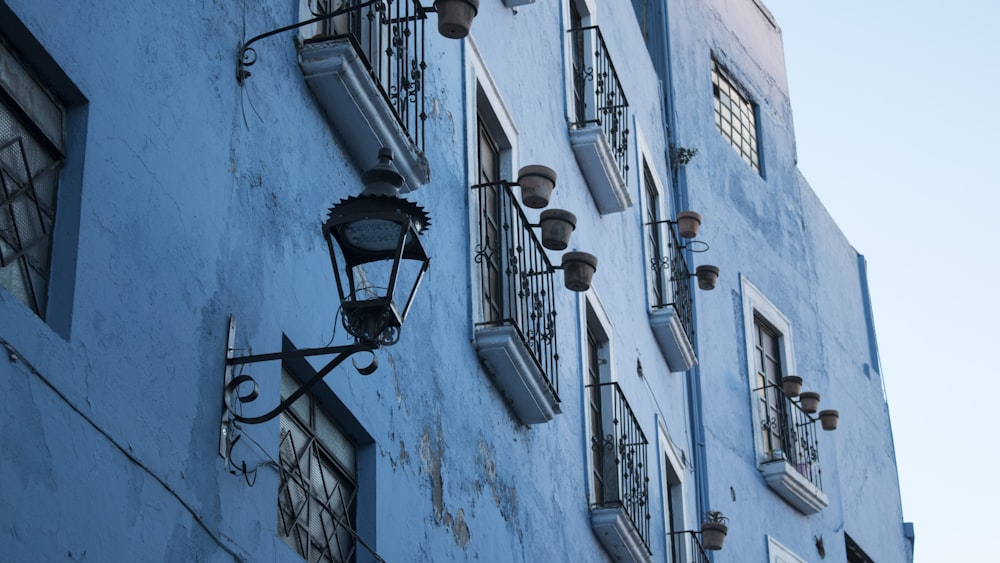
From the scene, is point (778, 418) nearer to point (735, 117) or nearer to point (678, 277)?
point (678, 277)

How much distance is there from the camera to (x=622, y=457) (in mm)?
12539

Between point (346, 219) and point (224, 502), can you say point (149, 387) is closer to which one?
point (224, 502)

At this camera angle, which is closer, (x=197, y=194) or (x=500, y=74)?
(x=197, y=194)

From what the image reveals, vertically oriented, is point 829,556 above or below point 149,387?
above

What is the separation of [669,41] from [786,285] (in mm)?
3637

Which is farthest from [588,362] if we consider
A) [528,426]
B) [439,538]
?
[439,538]

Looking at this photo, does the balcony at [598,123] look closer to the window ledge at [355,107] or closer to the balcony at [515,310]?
the balcony at [515,310]

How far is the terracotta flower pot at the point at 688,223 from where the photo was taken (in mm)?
16266

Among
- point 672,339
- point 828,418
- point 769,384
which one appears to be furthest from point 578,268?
point 828,418

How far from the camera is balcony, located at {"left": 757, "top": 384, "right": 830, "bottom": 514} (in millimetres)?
17875

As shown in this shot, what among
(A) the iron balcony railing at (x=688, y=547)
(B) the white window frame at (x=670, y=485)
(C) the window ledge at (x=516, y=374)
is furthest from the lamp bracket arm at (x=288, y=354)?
(A) the iron balcony railing at (x=688, y=547)

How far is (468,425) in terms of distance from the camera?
8.97 metres

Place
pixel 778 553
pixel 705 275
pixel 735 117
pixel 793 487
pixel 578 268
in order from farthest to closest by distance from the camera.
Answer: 1. pixel 735 117
2. pixel 793 487
3. pixel 778 553
4. pixel 705 275
5. pixel 578 268

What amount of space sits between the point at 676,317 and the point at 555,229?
505cm
